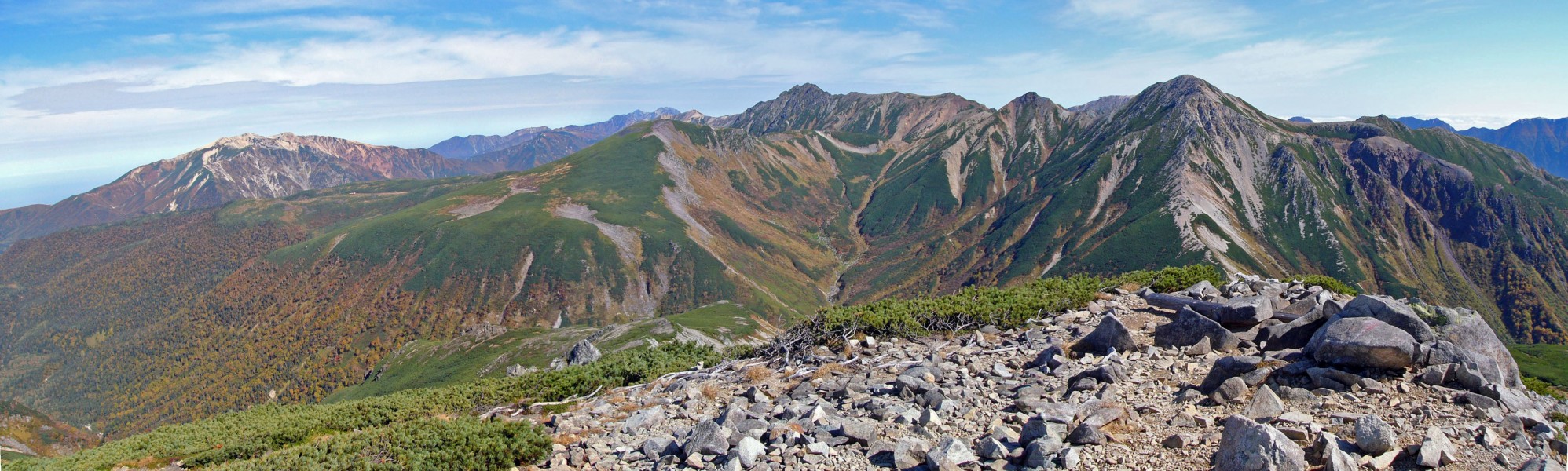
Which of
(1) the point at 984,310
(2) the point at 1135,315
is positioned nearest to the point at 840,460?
(1) the point at 984,310

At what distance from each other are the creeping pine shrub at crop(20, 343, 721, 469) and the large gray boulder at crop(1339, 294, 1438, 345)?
64.7 ft

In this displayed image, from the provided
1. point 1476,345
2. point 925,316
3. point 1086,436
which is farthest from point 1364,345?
point 925,316

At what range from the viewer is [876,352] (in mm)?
22281

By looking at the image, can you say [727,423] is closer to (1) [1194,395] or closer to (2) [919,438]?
(2) [919,438]

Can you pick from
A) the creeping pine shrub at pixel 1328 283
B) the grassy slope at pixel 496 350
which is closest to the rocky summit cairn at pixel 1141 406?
the creeping pine shrub at pixel 1328 283

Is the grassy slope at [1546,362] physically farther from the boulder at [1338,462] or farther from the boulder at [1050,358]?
the boulder at [1338,462]

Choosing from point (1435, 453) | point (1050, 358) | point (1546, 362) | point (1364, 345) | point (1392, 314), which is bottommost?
point (1546, 362)

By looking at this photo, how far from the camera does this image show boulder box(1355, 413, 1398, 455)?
1059 centimetres

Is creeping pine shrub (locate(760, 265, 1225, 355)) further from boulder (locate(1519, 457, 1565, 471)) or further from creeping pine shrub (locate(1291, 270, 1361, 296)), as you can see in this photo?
boulder (locate(1519, 457, 1565, 471))

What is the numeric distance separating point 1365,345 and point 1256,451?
631 centimetres

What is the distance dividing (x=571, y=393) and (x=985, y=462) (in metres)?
14.5

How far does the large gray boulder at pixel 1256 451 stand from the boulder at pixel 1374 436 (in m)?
0.90

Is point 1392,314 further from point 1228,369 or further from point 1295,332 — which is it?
point 1228,369

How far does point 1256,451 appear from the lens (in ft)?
33.8
